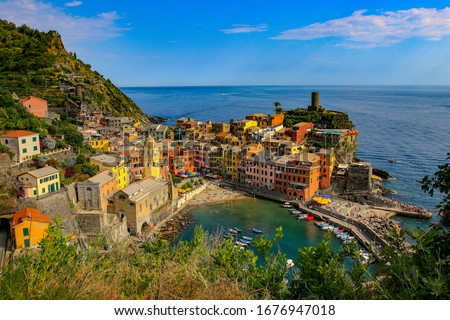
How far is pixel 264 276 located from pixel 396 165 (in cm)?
2967

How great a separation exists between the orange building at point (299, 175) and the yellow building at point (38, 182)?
542 inches

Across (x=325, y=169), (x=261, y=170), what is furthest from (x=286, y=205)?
(x=325, y=169)

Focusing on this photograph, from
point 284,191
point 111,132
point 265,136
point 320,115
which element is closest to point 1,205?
point 284,191

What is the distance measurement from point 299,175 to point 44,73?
85.6 feet

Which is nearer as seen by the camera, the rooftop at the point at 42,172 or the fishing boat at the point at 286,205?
the rooftop at the point at 42,172

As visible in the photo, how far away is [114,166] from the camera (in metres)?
18.3

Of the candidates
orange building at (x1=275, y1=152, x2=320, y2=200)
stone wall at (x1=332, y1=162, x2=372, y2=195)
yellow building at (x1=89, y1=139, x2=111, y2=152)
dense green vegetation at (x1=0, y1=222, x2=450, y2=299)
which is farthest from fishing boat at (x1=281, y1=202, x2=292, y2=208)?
dense green vegetation at (x1=0, y1=222, x2=450, y2=299)

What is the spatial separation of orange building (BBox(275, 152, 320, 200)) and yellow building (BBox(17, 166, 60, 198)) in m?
13.8

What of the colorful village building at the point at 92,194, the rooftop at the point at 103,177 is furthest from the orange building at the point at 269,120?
the colorful village building at the point at 92,194

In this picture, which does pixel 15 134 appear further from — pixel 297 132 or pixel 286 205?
pixel 297 132

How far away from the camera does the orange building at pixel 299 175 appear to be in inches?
870

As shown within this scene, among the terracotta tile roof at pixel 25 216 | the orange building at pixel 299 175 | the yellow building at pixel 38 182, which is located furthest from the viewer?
the orange building at pixel 299 175

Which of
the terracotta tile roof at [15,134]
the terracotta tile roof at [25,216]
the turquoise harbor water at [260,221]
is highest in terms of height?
the terracotta tile roof at [15,134]

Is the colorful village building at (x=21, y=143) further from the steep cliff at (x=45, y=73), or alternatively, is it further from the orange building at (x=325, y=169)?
the orange building at (x=325, y=169)
